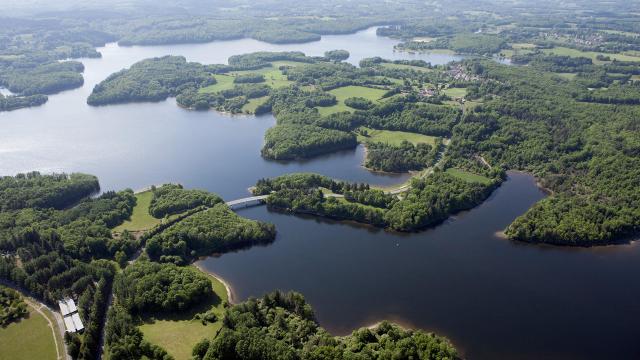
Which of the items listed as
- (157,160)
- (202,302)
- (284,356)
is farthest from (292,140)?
(284,356)

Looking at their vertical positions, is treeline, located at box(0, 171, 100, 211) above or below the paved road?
above

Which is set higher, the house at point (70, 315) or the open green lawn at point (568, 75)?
the open green lawn at point (568, 75)

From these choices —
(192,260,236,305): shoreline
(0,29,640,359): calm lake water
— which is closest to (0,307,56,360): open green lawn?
(192,260,236,305): shoreline

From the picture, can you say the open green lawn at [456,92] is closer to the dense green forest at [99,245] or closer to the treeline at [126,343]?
the dense green forest at [99,245]

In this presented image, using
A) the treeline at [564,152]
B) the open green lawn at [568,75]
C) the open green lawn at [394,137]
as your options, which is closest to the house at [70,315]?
the treeline at [564,152]

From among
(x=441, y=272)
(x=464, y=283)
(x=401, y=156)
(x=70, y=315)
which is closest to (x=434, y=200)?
(x=441, y=272)

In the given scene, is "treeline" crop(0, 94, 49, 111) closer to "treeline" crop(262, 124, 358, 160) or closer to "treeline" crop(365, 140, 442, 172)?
"treeline" crop(262, 124, 358, 160)

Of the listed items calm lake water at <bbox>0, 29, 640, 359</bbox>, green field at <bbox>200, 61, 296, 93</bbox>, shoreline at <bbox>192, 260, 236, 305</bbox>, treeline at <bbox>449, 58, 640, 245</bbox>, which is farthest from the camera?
green field at <bbox>200, 61, 296, 93</bbox>

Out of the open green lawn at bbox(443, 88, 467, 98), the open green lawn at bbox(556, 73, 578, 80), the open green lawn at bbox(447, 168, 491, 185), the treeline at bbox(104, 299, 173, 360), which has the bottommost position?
the treeline at bbox(104, 299, 173, 360)
